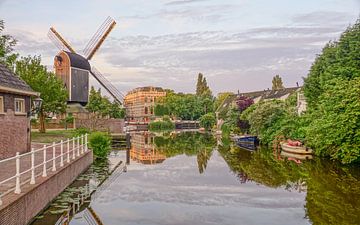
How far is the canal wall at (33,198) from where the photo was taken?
344 inches

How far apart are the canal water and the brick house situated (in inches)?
178

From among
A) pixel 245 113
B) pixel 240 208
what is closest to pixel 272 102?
pixel 245 113

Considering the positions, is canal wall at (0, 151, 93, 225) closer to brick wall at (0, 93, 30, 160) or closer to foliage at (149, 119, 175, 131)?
brick wall at (0, 93, 30, 160)

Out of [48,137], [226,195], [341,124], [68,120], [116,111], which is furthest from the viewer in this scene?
[116,111]

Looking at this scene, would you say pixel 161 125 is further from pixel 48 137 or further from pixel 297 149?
pixel 297 149

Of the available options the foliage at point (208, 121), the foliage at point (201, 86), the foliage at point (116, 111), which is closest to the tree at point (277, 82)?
the foliage at point (201, 86)

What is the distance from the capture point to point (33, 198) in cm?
1070

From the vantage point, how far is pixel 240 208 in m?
13.2

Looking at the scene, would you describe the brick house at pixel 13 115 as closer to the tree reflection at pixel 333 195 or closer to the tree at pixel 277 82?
the tree reflection at pixel 333 195

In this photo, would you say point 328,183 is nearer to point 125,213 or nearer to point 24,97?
point 125,213

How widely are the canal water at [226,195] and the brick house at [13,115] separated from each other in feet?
14.8

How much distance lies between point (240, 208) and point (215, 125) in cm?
6712

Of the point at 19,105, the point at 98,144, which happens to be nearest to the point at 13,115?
the point at 19,105

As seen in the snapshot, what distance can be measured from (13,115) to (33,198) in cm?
923
